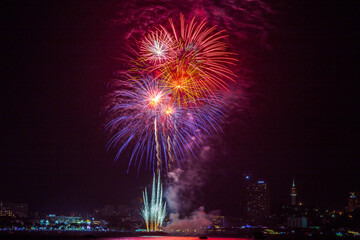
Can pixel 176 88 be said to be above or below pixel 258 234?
above

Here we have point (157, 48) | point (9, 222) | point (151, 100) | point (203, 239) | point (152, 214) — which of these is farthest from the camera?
point (9, 222)

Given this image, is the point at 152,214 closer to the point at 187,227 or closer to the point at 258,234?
the point at 258,234

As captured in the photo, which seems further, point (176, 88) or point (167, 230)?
point (167, 230)

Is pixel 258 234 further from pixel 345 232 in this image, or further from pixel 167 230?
pixel 345 232

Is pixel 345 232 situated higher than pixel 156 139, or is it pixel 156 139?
pixel 156 139

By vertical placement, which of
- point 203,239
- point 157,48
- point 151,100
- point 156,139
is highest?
point 157,48

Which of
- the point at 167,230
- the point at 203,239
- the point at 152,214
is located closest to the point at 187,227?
the point at 167,230

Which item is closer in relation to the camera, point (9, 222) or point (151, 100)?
point (151, 100)

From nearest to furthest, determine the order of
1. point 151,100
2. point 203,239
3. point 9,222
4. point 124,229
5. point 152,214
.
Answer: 1. point 151,100
2. point 152,214
3. point 203,239
4. point 9,222
5. point 124,229

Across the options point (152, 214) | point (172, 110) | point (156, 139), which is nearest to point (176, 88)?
point (172, 110)
